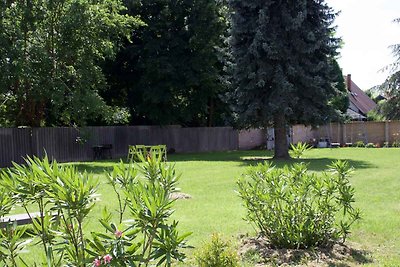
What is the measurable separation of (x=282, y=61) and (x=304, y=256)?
1632cm

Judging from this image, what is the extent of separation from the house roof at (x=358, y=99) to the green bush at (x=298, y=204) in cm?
4905

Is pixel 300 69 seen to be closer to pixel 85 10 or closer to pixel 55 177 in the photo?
pixel 85 10

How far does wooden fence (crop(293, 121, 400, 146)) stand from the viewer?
3491 centimetres

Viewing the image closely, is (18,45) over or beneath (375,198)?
over

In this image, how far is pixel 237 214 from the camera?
26.3 ft

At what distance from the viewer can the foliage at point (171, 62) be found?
88.2ft

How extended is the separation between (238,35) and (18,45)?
950cm

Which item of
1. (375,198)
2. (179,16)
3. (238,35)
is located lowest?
(375,198)

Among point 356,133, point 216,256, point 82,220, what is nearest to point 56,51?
point 216,256

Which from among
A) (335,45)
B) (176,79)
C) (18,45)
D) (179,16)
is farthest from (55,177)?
(179,16)

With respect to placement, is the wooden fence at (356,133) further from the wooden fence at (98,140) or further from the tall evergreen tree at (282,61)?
the tall evergreen tree at (282,61)

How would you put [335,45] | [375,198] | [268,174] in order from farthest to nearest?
[335,45] < [375,198] < [268,174]

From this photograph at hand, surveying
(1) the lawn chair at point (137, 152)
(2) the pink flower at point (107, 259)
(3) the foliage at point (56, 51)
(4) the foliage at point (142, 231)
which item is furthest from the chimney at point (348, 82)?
(2) the pink flower at point (107, 259)

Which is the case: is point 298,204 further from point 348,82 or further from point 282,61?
point 348,82
